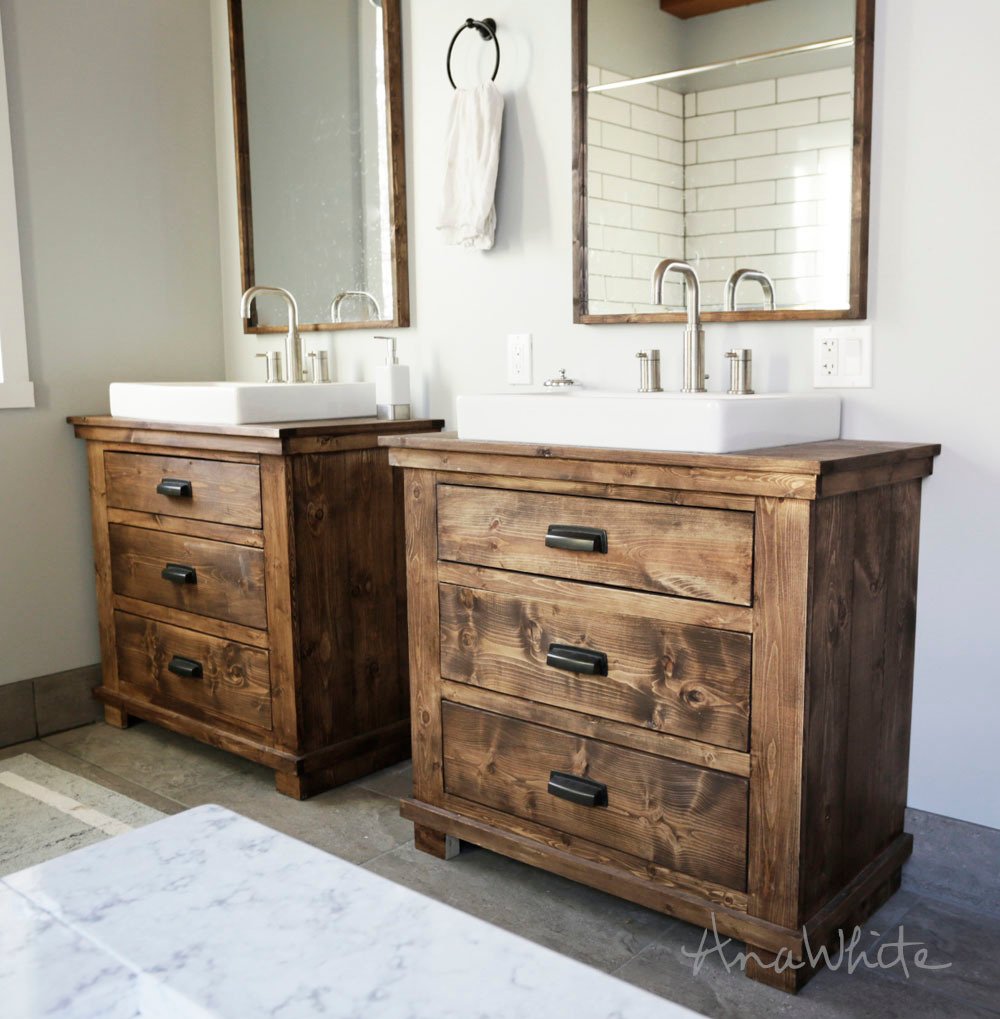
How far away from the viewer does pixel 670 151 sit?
215cm

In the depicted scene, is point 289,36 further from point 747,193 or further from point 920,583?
point 920,583

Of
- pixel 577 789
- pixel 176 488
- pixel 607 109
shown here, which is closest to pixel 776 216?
pixel 607 109

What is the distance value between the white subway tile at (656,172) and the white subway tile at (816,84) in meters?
0.25

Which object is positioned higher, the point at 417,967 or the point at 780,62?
the point at 780,62

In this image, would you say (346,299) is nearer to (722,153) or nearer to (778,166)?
(722,153)

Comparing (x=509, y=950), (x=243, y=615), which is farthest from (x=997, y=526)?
(x=243, y=615)

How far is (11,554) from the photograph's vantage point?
278cm

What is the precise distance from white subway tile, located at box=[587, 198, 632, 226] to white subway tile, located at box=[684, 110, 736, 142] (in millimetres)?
194

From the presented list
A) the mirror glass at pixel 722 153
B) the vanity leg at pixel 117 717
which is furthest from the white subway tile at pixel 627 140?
the vanity leg at pixel 117 717

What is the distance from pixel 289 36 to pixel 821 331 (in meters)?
1.78

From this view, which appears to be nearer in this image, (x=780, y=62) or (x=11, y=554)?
(x=780, y=62)

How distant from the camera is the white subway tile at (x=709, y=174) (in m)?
2.07

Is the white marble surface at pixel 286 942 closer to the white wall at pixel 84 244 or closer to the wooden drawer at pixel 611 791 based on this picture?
the wooden drawer at pixel 611 791

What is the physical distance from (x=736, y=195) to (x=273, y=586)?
1.27 meters
